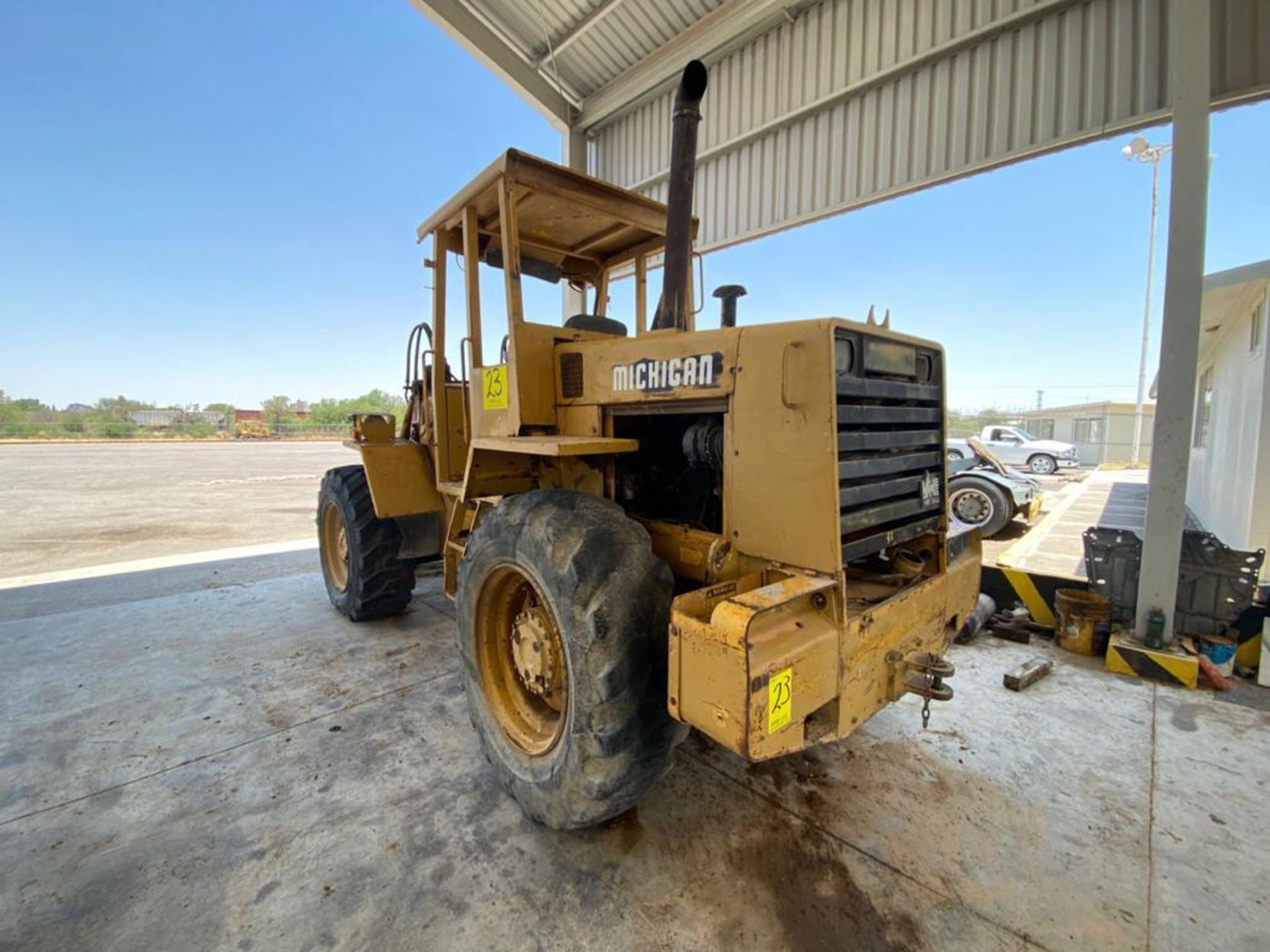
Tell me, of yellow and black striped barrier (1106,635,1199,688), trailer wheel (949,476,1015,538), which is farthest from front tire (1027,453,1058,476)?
yellow and black striped barrier (1106,635,1199,688)

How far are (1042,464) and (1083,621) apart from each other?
21.3 metres

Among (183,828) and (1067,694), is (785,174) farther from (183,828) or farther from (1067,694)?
(183,828)

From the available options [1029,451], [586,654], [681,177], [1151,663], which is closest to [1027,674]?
[1151,663]

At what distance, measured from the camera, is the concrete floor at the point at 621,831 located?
5.79 ft

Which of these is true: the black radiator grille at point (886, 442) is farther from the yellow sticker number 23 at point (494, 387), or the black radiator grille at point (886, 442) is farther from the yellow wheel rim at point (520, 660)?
the yellow sticker number 23 at point (494, 387)

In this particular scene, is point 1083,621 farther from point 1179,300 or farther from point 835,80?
point 835,80

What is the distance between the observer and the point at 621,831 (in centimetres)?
218

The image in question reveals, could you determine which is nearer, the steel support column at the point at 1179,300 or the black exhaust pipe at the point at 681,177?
the black exhaust pipe at the point at 681,177

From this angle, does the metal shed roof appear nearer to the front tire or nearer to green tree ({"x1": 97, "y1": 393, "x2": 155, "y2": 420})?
the front tire

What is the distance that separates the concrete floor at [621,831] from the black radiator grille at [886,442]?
1.16m

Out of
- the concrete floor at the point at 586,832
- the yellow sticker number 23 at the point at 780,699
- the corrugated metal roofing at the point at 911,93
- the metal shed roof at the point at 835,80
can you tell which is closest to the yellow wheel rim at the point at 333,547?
the concrete floor at the point at 586,832

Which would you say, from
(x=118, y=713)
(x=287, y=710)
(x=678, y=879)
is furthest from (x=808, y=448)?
(x=118, y=713)

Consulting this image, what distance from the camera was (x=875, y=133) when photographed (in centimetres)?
550

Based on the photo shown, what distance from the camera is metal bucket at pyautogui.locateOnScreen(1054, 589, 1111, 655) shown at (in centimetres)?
394
